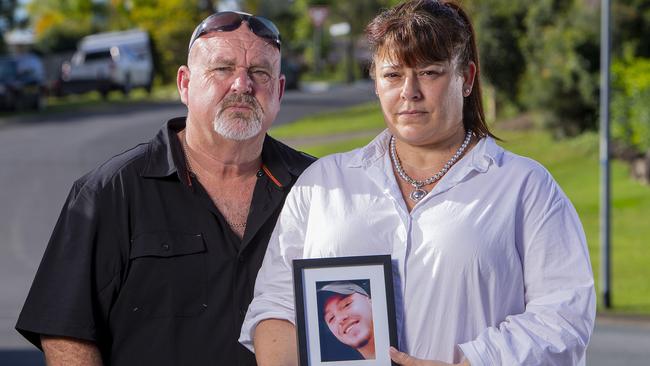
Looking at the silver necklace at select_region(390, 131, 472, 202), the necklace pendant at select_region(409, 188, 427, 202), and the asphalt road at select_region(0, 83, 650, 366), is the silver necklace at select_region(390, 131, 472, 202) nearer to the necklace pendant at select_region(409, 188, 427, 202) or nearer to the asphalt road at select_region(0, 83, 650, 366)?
the necklace pendant at select_region(409, 188, 427, 202)

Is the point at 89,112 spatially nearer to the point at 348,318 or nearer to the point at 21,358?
the point at 21,358

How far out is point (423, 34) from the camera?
331 centimetres

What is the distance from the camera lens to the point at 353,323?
3.28 meters

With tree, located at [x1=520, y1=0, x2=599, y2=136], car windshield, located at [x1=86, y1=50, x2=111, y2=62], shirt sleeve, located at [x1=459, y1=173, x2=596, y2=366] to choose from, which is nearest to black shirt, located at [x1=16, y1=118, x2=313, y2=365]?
shirt sleeve, located at [x1=459, y1=173, x2=596, y2=366]

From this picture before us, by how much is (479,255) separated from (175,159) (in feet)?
3.77

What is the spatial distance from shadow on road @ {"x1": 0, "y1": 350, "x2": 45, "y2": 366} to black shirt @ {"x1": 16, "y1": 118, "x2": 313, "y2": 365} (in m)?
11.9

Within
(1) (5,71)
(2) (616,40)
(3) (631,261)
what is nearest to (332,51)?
(1) (5,71)

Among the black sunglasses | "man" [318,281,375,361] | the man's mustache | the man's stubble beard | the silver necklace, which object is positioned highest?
the black sunglasses

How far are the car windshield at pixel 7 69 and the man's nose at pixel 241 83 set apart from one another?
36.0 meters

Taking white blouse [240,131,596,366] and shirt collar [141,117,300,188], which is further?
shirt collar [141,117,300,188]

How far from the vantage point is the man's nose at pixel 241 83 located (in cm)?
391

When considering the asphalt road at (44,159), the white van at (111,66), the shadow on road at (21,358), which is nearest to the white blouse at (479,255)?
the shadow on road at (21,358)

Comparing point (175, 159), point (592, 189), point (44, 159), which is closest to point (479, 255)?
point (175, 159)

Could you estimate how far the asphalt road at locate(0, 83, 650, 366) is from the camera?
58.2 ft
